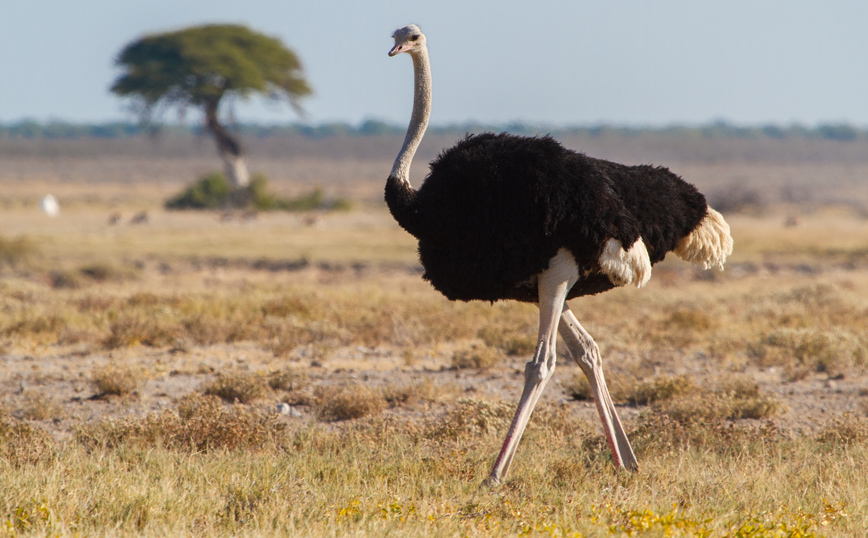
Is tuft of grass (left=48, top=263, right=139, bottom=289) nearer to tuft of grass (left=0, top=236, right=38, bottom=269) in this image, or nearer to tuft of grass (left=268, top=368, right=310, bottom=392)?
tuft of grass (left=0, top=236, right=38, bottom=269)

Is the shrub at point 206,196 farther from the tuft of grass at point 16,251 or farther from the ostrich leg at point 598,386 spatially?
the ostrich leg at point 598,386

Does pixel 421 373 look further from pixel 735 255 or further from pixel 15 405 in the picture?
pixel 735 255

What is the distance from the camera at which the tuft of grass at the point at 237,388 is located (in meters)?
7.37

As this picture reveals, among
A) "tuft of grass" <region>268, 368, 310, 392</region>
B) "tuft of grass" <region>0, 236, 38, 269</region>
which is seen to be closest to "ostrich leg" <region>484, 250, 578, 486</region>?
"tuft of grass" <region>268, 368, 310, 392</region>

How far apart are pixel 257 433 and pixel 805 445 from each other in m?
3.35

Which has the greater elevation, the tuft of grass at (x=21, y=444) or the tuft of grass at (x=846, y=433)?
the tuft of grass at (x=846, y=433)

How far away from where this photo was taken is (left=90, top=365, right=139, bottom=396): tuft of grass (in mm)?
7422

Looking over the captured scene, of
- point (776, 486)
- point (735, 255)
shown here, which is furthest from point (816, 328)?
point (735, 255)

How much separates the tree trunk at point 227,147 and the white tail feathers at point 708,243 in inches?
1246

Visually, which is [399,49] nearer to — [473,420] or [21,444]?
[473,420]

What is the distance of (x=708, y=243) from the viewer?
229 inches

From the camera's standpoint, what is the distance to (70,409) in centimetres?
712

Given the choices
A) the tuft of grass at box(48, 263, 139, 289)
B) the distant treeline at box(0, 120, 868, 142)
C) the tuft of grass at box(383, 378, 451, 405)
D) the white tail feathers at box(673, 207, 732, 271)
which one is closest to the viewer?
the white tail feathers at box(673, 207, 732, 271)

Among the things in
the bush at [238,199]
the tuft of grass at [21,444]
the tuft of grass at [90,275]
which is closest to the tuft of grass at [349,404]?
the tuft of grass at [21,444]
